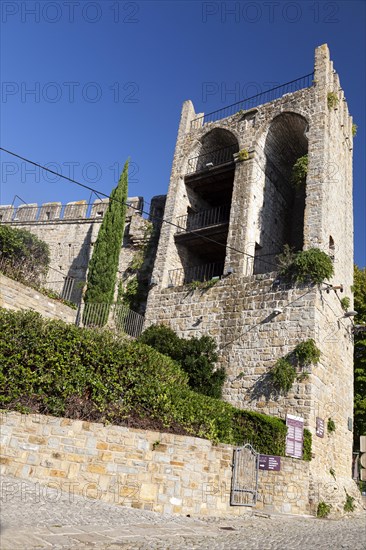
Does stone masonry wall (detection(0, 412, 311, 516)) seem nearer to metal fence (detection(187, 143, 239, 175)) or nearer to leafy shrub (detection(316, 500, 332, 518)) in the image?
leafy shrub (detection(316, 500, 332, 518))

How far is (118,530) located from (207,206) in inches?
644

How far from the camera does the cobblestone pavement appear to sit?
5.01 meters

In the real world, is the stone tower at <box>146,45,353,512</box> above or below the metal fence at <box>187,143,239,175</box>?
below

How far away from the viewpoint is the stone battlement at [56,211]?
2428 centimetres

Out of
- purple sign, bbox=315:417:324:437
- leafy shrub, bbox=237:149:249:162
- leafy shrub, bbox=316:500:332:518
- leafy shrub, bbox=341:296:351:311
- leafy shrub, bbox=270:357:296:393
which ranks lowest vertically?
leafy shrub, bbox=316:500:332:518

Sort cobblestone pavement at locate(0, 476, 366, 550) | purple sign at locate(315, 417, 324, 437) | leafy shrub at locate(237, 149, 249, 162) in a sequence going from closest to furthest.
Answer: cobblestone pavement at locate(0, 476, 366, 550), purple sign at locate(315, 417, 324, 437), leafy shrub at locate(237, 149, 249, 162)

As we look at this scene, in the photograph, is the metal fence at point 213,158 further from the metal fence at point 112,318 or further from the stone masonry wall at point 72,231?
the metal fence at point 112,318

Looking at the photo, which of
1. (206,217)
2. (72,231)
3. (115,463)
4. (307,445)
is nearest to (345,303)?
(307,445)

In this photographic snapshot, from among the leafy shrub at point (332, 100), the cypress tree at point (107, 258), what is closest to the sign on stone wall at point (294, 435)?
the cypress tree at point (107, 258)

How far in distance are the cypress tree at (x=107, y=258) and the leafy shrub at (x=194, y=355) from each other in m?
2.13

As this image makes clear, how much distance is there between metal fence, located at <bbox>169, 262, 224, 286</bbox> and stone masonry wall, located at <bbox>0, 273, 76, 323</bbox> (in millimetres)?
5347

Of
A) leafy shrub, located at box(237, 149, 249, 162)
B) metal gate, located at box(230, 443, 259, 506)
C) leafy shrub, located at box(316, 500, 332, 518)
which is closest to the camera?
metal gate, located at box(230, 443, 259, 506)

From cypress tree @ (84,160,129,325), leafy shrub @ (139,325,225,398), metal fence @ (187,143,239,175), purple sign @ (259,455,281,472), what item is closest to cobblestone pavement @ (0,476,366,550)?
purple sign @ (259,455,281,472)

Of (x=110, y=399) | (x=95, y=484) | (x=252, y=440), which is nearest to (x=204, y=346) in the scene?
(x=252, y=440)
